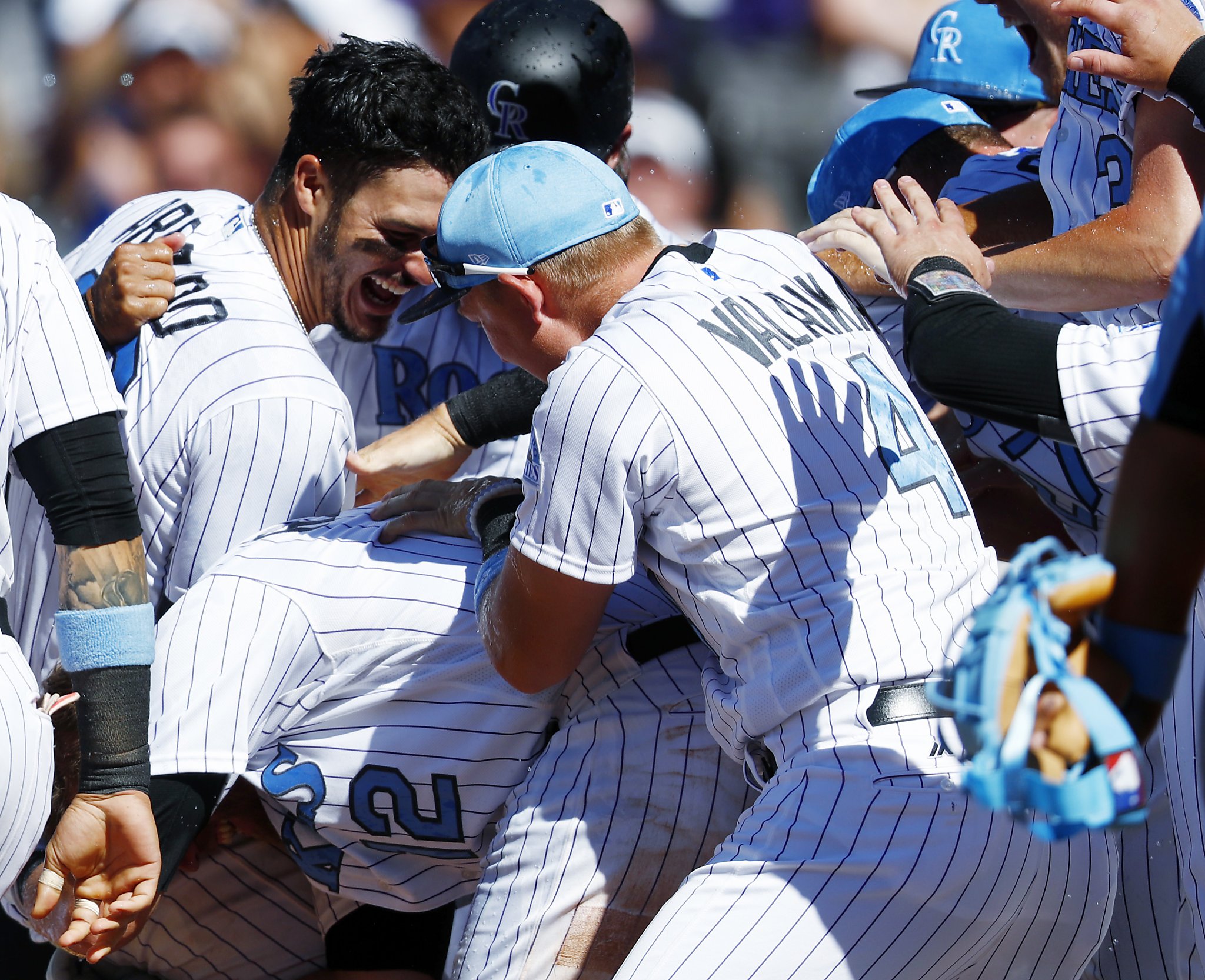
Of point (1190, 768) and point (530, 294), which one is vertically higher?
point (530, 294)

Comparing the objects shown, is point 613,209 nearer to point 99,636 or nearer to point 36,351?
point 36,351

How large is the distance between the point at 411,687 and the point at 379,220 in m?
1.22

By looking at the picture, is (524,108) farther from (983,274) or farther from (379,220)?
(983,274)

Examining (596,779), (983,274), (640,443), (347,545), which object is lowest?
(596,779)

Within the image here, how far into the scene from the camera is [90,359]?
2.11 metres

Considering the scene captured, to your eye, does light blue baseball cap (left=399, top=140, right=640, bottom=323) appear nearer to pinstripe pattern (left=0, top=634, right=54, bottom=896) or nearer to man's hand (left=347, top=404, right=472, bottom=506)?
man's hand (left=347, top=404, right=472, bottom=506)

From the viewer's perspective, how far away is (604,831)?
7.41ft

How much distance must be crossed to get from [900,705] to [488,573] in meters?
0.74

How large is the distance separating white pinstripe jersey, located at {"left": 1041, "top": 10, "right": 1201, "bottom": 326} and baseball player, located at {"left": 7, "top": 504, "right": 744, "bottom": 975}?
1.24 metres

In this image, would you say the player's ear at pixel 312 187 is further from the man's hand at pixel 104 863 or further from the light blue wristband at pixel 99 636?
the man's hand at pixel 104 863

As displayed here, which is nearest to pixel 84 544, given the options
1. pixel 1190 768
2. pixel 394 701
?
pixel 394 701

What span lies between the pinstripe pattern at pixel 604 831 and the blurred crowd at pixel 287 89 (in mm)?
3340

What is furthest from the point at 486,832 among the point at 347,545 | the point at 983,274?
the point at 983,274

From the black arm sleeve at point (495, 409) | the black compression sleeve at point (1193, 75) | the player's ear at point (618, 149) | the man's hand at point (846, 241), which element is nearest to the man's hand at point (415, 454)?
the black arm sleeve at point (495, 409)
